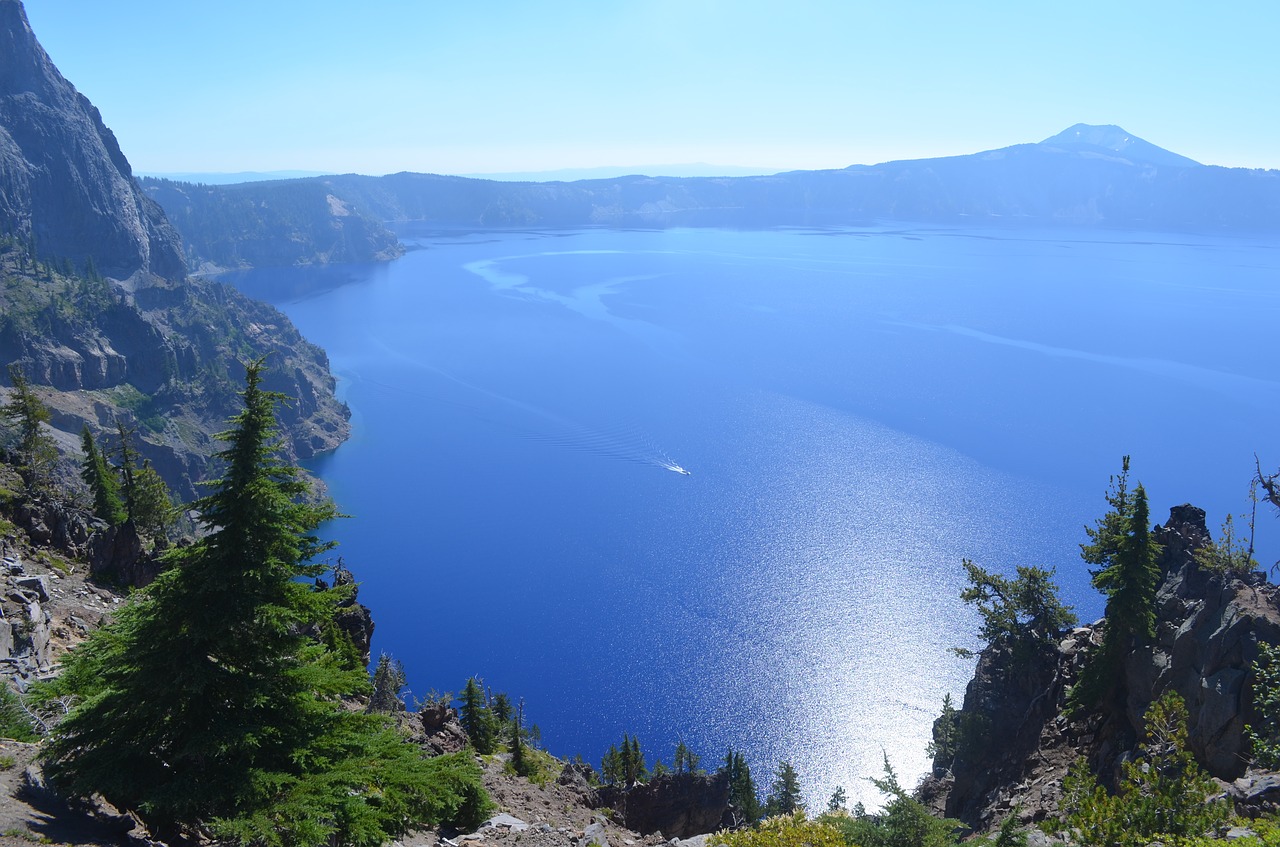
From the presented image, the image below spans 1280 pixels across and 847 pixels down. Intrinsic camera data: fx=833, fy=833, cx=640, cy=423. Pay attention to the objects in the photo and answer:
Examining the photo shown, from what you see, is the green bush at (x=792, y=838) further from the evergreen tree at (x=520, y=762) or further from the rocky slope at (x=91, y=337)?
the rocky slope at (x=91, y=337)

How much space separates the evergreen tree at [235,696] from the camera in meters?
16.1

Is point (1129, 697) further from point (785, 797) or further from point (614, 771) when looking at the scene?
point (614, 771)

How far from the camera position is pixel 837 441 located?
462ft

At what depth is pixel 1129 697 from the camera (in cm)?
3369

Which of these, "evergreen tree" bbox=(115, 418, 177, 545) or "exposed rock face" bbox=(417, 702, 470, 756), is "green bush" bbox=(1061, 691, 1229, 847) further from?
"evergreen tree" bbox=(115, 418, 177, 545)

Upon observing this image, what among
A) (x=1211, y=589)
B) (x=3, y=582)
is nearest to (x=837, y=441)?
(x=1211, y=589)

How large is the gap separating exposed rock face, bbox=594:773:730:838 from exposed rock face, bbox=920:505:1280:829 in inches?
464

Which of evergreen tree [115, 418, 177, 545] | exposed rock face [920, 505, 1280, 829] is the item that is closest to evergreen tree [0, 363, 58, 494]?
evergreen tree [115, 418, 177, 545]

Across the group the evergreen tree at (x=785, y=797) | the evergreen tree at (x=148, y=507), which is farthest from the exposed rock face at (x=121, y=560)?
the evergreen tree at (x=785, y=797)

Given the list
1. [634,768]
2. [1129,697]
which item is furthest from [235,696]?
[634,768]

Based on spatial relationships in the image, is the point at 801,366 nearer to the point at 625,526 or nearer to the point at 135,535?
the point at 625,526

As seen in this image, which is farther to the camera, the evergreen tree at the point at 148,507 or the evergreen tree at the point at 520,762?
the evergreen tree at the point at 148,507

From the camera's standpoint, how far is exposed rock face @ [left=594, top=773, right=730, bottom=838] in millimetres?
42812

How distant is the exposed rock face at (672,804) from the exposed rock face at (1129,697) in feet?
38.7
